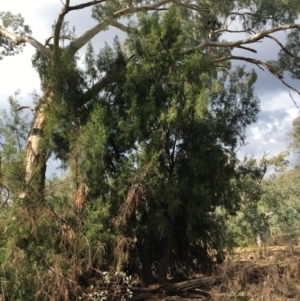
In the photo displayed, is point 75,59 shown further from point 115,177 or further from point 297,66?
point 297,66

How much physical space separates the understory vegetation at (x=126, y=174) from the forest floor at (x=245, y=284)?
0.04m

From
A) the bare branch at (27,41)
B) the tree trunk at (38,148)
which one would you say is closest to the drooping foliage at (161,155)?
the tree trunk at (38,148)

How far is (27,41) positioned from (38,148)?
3377 millimetres

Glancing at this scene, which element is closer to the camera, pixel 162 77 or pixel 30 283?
pixel 30 283

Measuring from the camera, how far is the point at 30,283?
26.4ft

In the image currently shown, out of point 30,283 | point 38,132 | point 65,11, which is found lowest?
point 30,283

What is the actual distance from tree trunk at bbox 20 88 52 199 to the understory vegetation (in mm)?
35

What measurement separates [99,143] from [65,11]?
143 inches

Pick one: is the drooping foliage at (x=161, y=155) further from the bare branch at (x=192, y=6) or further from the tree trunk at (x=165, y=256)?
the bare branch at (x=192, y=6)

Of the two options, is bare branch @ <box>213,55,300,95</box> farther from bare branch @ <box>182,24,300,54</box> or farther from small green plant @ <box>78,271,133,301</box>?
small green plant @ <box>78,271,133,301</box>

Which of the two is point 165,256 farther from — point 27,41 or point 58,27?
point 27,41

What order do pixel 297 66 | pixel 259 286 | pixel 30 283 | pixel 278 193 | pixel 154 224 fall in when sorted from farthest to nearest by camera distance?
pixel 278 193, pixel 297 66, pixel 154 224, pixel 259 286, pixel 30 283

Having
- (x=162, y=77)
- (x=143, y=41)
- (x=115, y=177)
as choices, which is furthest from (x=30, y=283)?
(x=143, y=41)

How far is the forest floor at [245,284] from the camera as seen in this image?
28.4 ft
